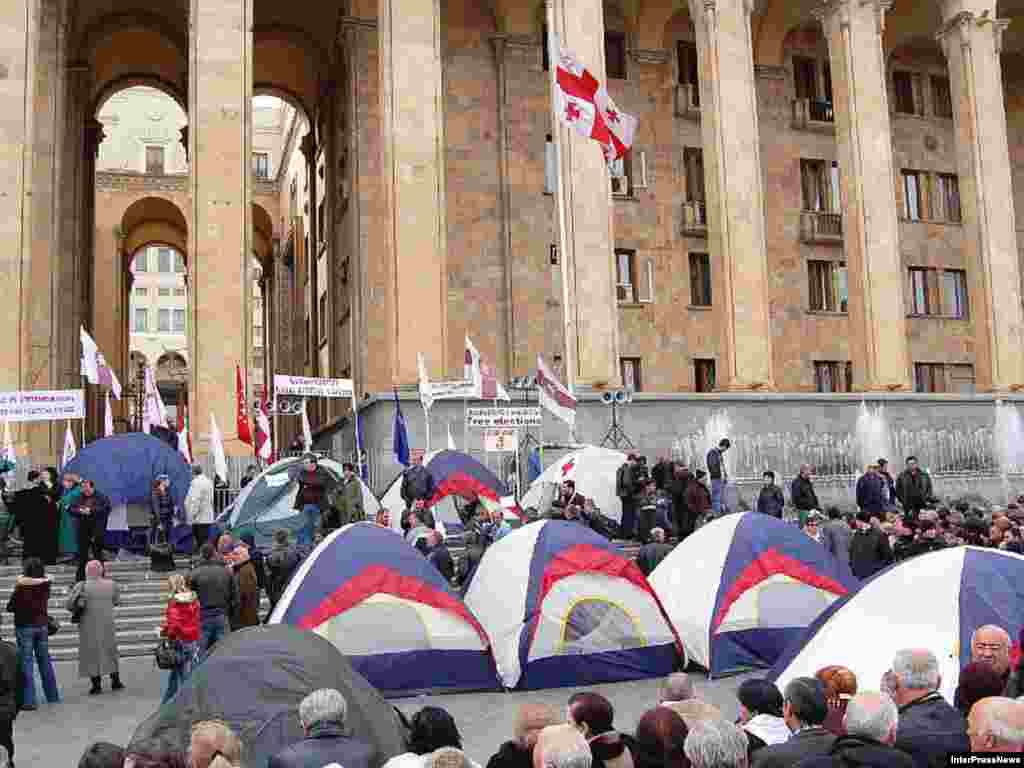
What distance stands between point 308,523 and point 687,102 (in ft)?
75.7

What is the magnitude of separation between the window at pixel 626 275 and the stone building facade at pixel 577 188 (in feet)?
0.29

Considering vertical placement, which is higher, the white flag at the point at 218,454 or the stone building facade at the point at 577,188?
the stone building facade at the point at 577,188

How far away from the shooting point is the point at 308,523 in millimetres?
19203

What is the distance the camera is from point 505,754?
5668 mm

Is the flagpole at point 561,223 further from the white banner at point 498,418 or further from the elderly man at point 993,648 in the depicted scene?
the elderly man at point 993,648

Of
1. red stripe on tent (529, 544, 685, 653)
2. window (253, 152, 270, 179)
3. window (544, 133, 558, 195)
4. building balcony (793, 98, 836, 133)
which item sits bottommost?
red stripe on tent (529, 544, 685, 653)

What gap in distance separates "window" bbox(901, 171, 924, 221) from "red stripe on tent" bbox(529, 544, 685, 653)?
29.9 metres

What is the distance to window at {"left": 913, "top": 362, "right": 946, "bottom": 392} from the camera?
39.0 metres

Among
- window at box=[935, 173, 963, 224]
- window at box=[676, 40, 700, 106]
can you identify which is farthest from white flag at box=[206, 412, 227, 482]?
window at box=[935, 173, 963, 224]

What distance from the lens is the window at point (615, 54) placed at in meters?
37.0

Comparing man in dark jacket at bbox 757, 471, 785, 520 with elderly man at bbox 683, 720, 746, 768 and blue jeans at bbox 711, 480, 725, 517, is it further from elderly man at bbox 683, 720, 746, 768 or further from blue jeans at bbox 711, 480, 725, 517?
elderly man at bbox 683, 720, 746, 768

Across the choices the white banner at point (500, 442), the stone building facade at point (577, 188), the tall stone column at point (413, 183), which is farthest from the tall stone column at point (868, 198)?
the white banner at point (500, 442)

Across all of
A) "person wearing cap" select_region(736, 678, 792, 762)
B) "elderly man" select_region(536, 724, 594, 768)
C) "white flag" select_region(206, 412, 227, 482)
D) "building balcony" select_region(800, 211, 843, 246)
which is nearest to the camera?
"elderly man" select_region(536, 724, 594, 768)

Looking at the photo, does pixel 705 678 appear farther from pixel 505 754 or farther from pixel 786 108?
pixel 786 108
